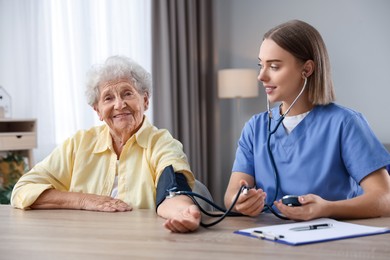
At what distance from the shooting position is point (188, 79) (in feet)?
15.0

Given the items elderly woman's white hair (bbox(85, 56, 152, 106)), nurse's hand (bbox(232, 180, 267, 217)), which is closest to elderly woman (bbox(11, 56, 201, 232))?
elderly woman's white hair (bbox(85, 56, 152, 106))

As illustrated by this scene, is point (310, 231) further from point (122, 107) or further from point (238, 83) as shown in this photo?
point (238, 83)

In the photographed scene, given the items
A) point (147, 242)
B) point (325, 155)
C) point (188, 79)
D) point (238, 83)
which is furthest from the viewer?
point (188, 79)

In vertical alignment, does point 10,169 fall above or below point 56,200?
below

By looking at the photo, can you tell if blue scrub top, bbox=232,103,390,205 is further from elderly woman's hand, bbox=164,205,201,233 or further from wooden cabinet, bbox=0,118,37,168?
wooden cabinet, bbox=0,118,37,168

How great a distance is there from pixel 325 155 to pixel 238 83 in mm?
2739

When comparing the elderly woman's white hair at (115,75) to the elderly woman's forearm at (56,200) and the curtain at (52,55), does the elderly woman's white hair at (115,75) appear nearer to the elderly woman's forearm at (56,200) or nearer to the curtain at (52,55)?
the elderly woman's forearm at (56,200)

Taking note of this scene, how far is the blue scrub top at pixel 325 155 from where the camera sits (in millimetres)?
1632

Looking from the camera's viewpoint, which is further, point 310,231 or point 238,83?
point 238,83

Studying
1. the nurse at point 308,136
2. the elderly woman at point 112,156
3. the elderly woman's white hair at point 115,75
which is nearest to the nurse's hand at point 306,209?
the nurse at point 308,136

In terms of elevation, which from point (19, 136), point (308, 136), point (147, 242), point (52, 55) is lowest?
point (19, 136)

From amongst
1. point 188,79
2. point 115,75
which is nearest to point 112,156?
point 115,75

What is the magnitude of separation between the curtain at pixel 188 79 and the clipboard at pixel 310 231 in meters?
3.02

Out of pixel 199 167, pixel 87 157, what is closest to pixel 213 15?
pixel 199 167
